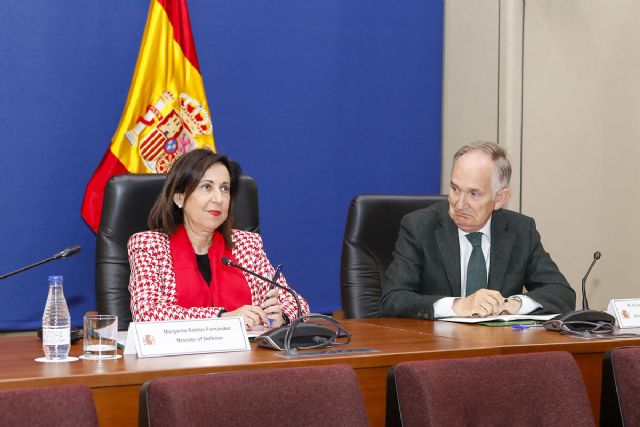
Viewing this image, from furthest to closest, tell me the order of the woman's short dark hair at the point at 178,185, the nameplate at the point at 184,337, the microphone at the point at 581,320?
the woman's short dark hair at the point at 178,185
the microphone at the point at 581,320
the nameplate at the point at 184,337

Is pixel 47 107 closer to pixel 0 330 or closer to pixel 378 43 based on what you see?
pixel 0 330

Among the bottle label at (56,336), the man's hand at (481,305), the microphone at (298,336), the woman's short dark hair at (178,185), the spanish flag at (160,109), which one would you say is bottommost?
the man's hand at (481,305)

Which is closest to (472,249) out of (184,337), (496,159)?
(496,159)

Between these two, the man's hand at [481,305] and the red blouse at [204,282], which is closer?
the man's hand at [481,305]

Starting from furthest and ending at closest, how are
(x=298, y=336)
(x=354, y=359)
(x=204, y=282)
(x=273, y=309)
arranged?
1. (x=204, y=282)
2. (x=273, y=309)
3. (x=298, y=336)
4. (x=354, y=359)

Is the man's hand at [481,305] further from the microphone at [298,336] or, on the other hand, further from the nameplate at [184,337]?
the nameplate at [184,337]

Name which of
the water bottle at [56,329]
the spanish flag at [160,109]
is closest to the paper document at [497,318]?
the water bottle at [56,329]

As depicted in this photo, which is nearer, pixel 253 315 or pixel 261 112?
pixel 253 315

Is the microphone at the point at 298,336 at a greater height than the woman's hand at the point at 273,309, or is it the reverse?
the microphone at the point at 298,336

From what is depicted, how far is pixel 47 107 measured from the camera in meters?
3.84

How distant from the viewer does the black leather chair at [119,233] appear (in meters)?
2.96

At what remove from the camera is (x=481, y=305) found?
271 centimetres

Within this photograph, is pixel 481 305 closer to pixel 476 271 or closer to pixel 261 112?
pixel 476 271

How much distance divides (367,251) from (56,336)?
1.49 m
